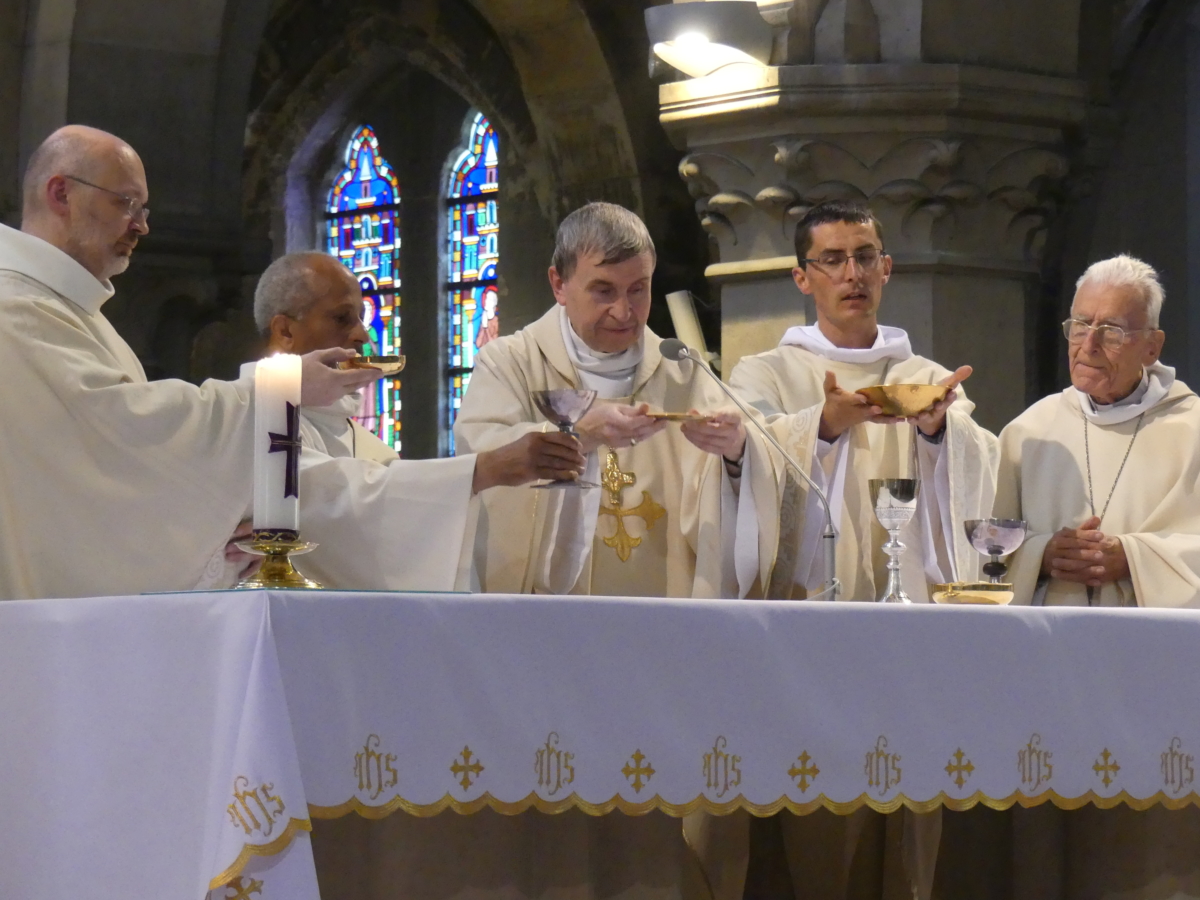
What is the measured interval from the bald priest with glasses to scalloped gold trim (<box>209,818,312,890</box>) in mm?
1873

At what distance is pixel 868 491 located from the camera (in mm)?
4688

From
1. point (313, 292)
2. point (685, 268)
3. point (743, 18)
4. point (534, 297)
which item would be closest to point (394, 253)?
point (534, 297)

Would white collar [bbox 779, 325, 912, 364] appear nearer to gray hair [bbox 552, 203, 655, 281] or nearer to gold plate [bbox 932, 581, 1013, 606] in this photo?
gray hair [bbox 552, 203, 655, 281]

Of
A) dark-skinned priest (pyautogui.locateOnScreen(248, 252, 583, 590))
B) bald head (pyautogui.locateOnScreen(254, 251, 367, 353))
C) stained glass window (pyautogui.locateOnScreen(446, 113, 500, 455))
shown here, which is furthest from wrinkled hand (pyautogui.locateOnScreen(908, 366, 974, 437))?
stained glass window (pyautogui.locateOnScreen(446, 113, 500, 455))

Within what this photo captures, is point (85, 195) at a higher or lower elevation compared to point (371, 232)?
lower

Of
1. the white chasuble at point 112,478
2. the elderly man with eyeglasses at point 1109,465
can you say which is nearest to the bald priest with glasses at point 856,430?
the elderly man with eyeglasses at point 1109,465

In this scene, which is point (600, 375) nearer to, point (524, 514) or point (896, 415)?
point (524, 514)

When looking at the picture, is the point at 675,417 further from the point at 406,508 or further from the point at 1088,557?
the point at 1088,557

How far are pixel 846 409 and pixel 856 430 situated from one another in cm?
55

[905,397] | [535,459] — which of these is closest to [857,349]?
[905,397]

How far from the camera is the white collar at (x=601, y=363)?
15.4 ft

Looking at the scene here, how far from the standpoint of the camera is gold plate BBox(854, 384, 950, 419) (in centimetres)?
403

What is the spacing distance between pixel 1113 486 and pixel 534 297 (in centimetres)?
554

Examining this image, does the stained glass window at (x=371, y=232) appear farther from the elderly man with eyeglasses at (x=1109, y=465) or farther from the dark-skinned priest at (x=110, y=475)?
the dark-skinned priest at (x=110, y=475)
